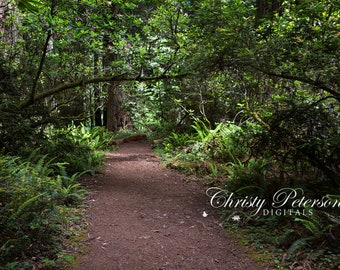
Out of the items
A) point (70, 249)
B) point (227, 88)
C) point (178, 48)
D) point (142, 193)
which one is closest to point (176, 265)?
point (70, 249)

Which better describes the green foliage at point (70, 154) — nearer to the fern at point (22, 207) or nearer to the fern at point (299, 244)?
the fern at point (22, 207)

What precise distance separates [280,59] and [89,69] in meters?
5.78

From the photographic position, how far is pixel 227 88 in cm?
816

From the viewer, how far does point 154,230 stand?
4.61 m

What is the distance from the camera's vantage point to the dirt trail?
3.69 m

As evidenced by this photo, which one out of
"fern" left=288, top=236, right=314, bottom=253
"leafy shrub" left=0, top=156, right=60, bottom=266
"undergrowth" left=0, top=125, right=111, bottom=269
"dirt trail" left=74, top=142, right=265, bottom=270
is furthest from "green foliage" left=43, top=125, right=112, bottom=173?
"fern" left=288, top=236, right=314, bottom=253

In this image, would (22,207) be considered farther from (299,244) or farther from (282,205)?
(282,205)

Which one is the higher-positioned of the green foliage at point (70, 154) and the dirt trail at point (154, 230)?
the green foliage at point (70, 154)

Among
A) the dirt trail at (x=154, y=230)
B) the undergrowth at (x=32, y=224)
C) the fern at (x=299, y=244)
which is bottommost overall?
the dirt trail at (x=154, y=230)

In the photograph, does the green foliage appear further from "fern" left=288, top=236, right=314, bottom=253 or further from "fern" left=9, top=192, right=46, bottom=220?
"fern" left=288, top=236, right=314, bottom=253

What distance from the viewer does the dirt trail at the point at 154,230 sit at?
12.1 ft

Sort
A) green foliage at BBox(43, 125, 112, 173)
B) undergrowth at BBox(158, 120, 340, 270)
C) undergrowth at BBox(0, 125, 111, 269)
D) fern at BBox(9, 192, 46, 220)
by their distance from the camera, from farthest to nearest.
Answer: green foliage at BBox(43, 125, 112, 173) → undergrowth at BBox(158, 120, 340, 270) → fern at BBox(9, 192, 46, 220) → undergrowth at BBox(0, 125, 111, 269)

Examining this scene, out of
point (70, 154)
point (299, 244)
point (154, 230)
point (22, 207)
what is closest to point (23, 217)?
point (22, 207)

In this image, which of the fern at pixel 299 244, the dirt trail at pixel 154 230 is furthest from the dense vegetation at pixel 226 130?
the dirt trail at pixel 154 230
